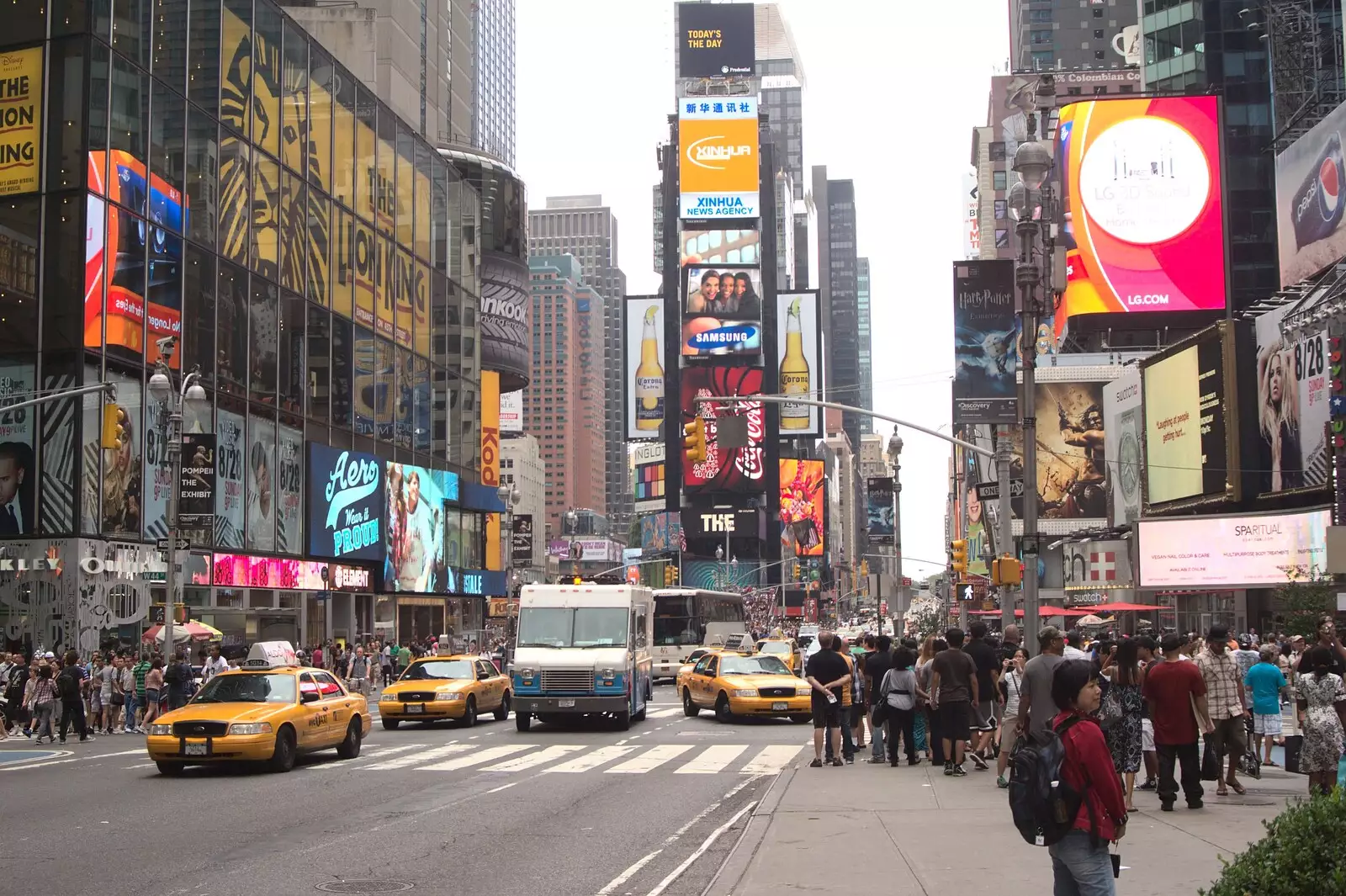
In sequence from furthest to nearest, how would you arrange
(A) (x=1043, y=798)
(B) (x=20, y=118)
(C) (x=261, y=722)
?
(B) (x=20, y=118), (C) (x=261, y=722), (A) (x=1043, y=798)

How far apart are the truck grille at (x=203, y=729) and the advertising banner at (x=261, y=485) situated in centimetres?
3190

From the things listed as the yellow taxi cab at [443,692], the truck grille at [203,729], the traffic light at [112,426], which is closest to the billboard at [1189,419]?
the yellow taxi cab at [443,692]

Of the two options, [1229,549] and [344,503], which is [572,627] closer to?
[344,503]

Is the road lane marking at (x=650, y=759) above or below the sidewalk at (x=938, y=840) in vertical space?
below

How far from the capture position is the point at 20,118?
1620 inches

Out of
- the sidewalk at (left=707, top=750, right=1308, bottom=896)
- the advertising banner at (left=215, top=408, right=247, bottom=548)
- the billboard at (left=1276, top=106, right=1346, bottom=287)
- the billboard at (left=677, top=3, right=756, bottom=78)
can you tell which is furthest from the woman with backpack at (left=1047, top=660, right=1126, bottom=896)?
the billboard at (left=677, top=3, right=756, bottom=78)

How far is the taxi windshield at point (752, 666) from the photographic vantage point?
30.8 m

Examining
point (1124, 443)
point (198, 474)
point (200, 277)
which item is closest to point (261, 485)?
point (200, 277)

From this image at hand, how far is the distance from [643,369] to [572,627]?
13189 centimetres

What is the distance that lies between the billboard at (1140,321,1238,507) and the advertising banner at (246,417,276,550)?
3769 centimetres

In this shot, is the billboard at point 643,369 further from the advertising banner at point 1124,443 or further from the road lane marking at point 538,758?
the road lane marking at point 538,758

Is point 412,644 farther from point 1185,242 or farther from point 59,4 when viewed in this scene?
point 1185,242

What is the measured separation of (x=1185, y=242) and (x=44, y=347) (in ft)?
177

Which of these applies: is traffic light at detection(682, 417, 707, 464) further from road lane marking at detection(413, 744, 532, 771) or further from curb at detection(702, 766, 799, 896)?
curb at detection(702, 766, 799, 896)
